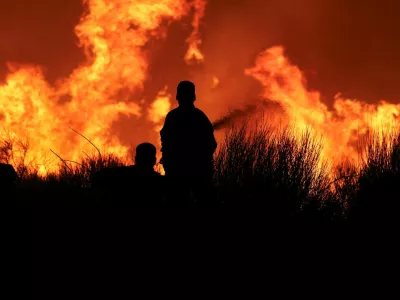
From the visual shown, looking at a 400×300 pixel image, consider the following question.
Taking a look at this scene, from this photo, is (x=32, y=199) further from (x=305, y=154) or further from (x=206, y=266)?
(x=305, y=154)

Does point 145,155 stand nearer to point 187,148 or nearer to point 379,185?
point 187,148

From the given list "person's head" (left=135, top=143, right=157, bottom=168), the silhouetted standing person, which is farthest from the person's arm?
"person's head" (left=135, top=143, right=157, bottom=168)

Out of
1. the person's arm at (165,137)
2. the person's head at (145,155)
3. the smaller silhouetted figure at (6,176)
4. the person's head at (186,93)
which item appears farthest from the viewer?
the smaller silhouetted figure at (6,176)

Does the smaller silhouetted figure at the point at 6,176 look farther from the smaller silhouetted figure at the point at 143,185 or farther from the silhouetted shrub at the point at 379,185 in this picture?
the silhouetted shrub at the point at 379,185

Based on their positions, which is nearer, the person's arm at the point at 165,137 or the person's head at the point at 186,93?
the person's head at the point at 186,93

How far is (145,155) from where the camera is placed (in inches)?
328

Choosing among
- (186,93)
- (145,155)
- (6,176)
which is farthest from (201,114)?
(6,176)

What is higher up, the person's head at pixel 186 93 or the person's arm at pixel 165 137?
the person's head at pixel 186 93

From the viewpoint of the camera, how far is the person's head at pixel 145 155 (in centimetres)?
831

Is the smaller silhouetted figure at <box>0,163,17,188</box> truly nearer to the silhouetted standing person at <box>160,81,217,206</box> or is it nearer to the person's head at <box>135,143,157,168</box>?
the person's head at <box>135,143,157,168</box>

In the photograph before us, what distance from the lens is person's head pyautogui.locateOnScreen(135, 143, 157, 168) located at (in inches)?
327

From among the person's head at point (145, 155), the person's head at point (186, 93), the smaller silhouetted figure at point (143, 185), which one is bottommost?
the smaller silhouetted figure at point (143, 185)

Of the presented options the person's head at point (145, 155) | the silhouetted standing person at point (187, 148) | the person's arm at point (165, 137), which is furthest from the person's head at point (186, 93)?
the person's head at point (145, 155)

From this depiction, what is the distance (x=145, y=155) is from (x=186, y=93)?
151cm
